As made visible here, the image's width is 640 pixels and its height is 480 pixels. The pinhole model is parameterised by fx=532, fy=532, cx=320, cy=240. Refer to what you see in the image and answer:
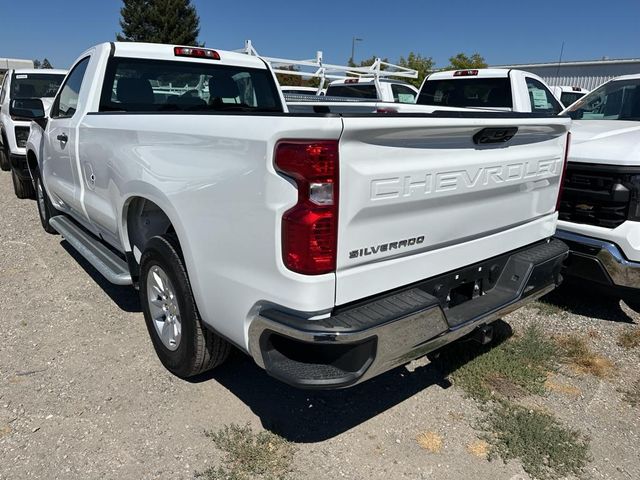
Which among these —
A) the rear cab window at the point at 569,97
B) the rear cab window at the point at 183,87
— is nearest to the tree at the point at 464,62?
the rear cab window at the point at 569,97

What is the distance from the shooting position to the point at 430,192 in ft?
7.89

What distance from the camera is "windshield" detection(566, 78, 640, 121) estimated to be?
529 cm

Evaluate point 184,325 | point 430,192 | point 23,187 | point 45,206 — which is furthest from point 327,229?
point 23,187

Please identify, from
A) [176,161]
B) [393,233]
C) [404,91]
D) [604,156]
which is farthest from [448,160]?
[404,91]

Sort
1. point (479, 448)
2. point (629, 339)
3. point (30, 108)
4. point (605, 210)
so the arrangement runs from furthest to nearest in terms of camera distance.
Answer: point (30, 108) → point (629, 339) → point (605, 210) → point (479, 448)

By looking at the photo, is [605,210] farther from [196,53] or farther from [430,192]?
[196,53]

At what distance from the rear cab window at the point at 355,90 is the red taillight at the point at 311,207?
32.4 ft

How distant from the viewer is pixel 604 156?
3.88 m

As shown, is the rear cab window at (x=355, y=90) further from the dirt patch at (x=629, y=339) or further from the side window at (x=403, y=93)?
the dirt patch at (x=629, y=339)

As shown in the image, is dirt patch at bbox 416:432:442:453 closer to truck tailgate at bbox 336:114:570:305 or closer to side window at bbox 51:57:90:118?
truck tailgate at bbox 336:114:570:305

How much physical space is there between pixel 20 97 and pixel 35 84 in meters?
0.46

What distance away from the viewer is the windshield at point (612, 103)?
5289mm

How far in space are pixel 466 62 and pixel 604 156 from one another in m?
31.5

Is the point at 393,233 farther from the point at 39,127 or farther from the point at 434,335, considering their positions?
the point at 39,127
